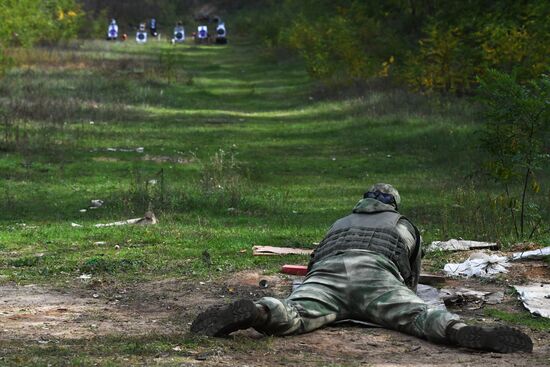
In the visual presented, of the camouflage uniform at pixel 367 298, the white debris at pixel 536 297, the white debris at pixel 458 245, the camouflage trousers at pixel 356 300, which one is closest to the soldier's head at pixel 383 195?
the camouflage uniform at pixel 367 298

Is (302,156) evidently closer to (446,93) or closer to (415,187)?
(415,187)

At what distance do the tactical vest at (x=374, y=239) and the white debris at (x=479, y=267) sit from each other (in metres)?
1.68

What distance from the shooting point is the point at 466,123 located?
77.2 ft

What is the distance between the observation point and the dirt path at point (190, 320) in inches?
279

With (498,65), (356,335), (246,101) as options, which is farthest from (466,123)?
(356,335)

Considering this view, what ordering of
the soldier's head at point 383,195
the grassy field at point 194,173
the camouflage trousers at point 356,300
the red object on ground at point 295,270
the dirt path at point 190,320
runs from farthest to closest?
the grassy field at point 194,173, the red object on ground at point 295,270, the soldier's head at point 383,195, the camouflage trousers at point 356,300, the dirt path at point 190,320

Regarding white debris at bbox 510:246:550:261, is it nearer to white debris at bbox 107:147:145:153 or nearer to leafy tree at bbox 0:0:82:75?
white debris at bbox 107:147:145:153

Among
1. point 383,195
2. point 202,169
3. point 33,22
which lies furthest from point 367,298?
point 33,22

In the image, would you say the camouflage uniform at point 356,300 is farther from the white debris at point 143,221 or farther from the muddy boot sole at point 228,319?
the white debris at point 143,221

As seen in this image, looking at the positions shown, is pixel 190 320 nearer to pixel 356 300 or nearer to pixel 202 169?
pixel 356 300

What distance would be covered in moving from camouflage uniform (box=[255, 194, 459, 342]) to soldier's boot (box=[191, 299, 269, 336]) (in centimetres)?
14

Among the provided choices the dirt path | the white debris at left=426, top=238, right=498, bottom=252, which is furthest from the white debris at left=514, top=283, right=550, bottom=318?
the white debris at left=426, top=238, right=498, bottom=252

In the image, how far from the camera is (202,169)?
58.5 ft

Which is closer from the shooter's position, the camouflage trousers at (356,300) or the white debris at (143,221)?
the camouflage trousers at (356,300)
